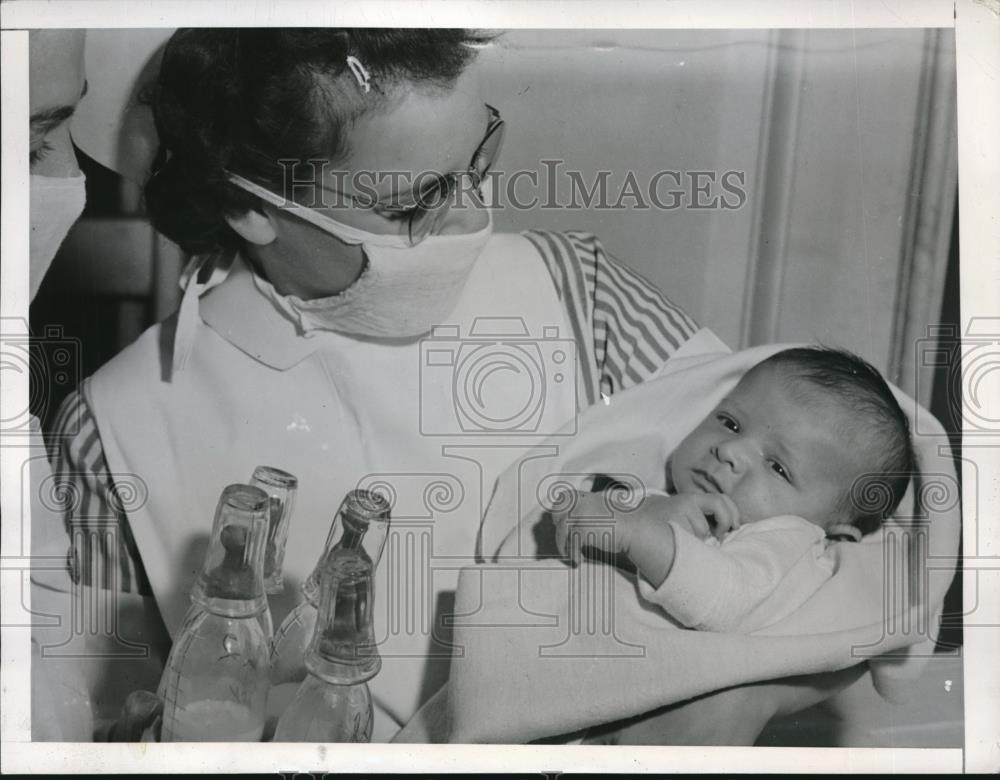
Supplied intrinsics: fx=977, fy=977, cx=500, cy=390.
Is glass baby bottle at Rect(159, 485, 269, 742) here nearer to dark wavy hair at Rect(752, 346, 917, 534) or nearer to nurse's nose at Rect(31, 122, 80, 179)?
nurse's nose at Rect(31, 122, 80, 179)

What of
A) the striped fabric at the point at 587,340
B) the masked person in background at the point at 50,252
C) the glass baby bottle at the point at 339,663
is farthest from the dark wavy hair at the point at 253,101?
the glass baby bottle at the point at 339,663

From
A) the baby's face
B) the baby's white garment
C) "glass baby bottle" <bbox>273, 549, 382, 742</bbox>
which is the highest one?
the baby's face

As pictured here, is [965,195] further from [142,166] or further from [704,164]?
[142,166]

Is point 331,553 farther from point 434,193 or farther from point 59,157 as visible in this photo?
point 59,157

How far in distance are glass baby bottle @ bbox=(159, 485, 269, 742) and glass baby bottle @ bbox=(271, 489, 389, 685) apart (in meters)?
0.02

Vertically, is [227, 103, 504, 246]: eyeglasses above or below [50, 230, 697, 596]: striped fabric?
above

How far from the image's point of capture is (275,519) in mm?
1039

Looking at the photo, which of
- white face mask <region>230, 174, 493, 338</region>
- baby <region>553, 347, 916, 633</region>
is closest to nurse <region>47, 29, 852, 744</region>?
white face mask <region>230, 174, 493, 338</region>

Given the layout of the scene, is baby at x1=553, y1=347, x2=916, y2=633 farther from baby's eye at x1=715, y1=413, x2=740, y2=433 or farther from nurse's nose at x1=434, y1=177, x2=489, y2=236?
nurse's nose at x1=434, y1=177, x2=489, y2=236

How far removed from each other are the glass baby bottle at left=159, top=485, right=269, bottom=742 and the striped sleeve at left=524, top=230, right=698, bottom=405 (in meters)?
0.39

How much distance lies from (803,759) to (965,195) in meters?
0.65

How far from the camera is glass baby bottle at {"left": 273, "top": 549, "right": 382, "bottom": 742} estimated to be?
3.30 ft

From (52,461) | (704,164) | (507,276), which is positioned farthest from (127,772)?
(704,164)

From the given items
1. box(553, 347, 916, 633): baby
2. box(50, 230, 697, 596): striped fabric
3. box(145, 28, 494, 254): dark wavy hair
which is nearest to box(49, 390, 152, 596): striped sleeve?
box(50, 230, 697, 596): striped fabric
